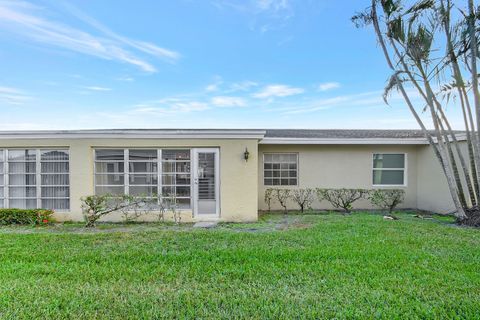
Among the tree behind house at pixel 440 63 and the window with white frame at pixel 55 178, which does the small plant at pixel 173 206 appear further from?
the tree behind house at pixel 440 63

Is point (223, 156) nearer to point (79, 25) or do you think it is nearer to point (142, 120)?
point (79, 25)

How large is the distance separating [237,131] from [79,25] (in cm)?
788

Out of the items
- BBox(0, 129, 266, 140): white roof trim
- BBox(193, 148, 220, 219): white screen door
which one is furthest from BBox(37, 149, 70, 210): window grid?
BBox(193, 148, 220, 219): white screen door

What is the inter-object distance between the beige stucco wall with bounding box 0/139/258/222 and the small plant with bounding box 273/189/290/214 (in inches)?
92.1

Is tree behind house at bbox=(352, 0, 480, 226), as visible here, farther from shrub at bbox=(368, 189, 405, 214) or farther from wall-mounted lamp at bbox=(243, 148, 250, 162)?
wall-mounted lamp at bbox=(243, 148, 250, 162)

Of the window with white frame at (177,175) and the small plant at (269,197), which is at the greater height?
the window with white frame at (177,175)

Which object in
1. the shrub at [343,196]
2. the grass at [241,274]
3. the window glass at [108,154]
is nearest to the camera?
the grass at [241,274]

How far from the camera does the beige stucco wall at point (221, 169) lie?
959 cm

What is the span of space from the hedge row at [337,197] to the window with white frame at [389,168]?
0.86 metres

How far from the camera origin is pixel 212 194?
9.74 meters

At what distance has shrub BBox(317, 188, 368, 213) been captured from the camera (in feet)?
37.5

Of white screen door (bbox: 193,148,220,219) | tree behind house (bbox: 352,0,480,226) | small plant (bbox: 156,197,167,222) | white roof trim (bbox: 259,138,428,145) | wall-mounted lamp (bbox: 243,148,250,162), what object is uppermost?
tree behind house (bbox: 352,0,480,226)

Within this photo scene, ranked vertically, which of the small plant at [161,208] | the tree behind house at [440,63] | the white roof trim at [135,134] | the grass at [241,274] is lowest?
the grass at [241,274]

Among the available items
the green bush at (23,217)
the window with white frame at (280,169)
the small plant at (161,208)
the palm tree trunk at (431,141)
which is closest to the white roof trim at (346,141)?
the window with white frame at (280,169)
